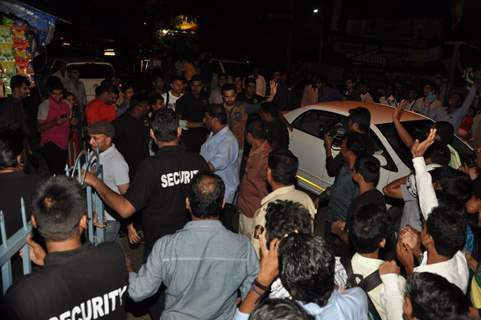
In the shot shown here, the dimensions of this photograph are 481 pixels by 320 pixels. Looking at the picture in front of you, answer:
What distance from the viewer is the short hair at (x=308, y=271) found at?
95.5 inches

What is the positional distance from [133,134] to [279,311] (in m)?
4.78

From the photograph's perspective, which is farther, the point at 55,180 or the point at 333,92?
the point at 333,92

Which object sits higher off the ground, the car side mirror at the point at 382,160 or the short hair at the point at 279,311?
the short hair at the point at 279,311

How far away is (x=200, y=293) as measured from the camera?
3.05 metres

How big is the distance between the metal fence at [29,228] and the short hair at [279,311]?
134 cm

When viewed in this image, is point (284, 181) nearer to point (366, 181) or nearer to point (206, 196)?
point (366, 181)

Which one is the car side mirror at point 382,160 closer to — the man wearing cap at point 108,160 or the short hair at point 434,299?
the man wearing cap at point 108,160

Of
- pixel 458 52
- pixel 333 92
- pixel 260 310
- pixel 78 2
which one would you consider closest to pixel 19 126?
pixel 260 310

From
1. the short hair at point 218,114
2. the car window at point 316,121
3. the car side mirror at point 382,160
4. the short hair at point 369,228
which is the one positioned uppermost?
the short hair at point 218,114

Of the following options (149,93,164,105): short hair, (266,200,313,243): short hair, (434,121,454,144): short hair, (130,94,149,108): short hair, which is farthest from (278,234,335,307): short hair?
(149,93,164,105): short hair

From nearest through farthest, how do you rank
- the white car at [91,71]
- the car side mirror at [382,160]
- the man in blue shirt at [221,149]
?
1. the man in blue shirt at [221,149]
2. the car side mirror at [382,160]
3. the white car at [91,71]

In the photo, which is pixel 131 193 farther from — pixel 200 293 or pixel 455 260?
pixel 455 260

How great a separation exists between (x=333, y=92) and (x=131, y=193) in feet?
32.6

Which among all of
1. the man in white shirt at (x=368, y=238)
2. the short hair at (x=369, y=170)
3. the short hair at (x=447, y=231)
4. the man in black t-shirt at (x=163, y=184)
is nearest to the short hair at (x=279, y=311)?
the man in white shirt at (x=368, y=238)
